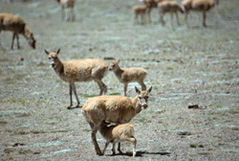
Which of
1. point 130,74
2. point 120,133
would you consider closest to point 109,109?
point 120,133

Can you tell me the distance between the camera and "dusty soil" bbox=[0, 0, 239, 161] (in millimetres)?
8727

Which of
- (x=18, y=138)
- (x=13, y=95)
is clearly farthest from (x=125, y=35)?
(x=18, y=138)

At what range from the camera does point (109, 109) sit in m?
8.35

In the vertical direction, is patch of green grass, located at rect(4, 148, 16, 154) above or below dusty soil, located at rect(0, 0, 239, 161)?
below

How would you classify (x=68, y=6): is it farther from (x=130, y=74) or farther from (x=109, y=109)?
(x=109, y=109)

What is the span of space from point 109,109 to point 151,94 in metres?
5.05

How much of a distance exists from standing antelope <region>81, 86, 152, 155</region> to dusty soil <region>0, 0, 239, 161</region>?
0.63 m

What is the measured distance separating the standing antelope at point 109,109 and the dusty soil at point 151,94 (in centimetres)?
63

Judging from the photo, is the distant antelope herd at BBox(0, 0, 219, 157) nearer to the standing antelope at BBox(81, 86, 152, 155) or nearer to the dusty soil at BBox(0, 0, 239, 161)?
the standing antelope at BBox(81, 86, 152, 155)

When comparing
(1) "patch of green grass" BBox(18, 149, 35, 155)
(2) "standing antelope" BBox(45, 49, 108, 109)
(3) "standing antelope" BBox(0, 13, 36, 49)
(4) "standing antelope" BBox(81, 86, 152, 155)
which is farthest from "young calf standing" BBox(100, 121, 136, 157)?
(3) "standing antelope" BBox(0, 13, 36, 49)

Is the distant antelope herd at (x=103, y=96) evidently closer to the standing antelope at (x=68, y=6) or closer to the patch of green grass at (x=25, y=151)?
the patch of green grass at (x=25, y=151)

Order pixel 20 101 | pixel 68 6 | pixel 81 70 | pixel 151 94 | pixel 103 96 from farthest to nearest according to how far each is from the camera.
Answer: pixel 68 6 < pixel 151 94 < pixel 20 101 < pixel 81 70 < pixel 103 96

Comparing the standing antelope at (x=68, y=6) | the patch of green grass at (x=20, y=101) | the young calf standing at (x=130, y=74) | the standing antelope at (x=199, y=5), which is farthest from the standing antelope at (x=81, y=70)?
the standing antelope at (x=68, y=6)

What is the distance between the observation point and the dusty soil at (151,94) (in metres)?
8.73
